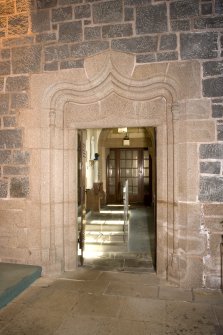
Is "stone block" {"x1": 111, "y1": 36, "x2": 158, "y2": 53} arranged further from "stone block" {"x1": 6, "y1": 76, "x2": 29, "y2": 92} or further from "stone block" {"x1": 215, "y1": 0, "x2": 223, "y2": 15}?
"stone block" {"x1": 6, "y1": 76, "x2": 29, "y2": 92}

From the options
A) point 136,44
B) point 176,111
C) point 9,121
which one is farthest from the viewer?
point 9,121

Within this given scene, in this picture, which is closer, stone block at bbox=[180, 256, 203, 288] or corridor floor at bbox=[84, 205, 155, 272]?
stone block at bbox=[180, 256, 203, 288]

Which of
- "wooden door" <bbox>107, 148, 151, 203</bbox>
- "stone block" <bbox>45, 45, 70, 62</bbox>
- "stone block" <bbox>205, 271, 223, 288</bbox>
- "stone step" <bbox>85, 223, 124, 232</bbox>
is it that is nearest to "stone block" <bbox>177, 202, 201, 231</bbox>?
"stone block" <bbox>205, 271, 223, 288</bbox>

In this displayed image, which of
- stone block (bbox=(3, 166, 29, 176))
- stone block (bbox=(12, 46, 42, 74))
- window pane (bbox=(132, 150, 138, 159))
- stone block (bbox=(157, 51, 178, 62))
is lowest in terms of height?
stone block (bbox=(3, 166, 29, 176))

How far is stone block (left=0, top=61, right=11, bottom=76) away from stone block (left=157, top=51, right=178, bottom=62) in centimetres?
199

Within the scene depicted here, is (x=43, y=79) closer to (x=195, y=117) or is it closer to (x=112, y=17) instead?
(x=112, y=17)

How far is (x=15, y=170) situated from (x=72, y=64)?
1.57 m

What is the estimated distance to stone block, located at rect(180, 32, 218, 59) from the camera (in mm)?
3268

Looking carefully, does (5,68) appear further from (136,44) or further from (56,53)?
(136,44)

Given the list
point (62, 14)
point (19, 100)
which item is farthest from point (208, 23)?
point (19, 100)

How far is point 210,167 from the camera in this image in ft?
10.7

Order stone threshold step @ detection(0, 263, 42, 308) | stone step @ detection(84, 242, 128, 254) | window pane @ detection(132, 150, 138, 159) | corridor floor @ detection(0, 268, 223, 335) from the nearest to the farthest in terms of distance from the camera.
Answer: corridor floor @ detection(0, 268, 223, 335) < stone threshold step @ detection(0, 263, 42, 308) < stone step @ detection(84, 242, 128, 254) < window pane @ detection(132, 150, 138, 159)

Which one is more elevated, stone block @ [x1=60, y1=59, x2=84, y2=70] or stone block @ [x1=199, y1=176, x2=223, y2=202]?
stone block @ [x1=60, y1=59, x2=84, y2=70]

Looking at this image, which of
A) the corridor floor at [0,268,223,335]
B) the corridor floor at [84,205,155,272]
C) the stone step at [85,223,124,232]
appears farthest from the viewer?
the stone step at [85,223,124,232]
